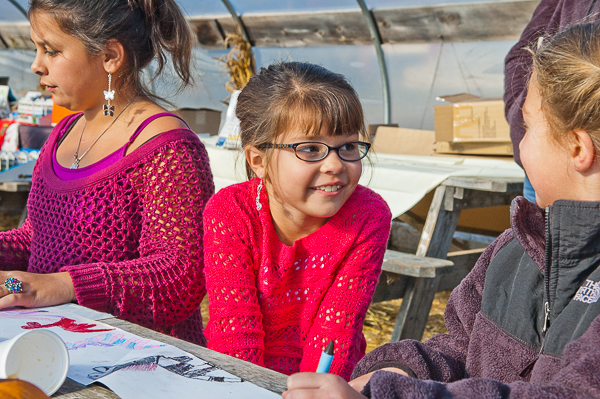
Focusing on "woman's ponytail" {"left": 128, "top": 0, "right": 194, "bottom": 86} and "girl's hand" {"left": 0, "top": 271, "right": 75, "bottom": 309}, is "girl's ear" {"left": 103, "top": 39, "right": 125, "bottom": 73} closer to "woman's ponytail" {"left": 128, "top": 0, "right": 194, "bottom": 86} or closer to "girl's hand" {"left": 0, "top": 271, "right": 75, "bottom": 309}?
"woman's ponytail" {"left": 128, "top": 0, "right": 194, "bottom": 86}

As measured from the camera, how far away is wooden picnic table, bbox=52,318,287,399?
2.59 ft

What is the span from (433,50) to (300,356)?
12.0ft

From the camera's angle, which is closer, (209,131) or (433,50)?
(433,50)

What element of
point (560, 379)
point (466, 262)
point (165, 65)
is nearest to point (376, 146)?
point (466, 262)

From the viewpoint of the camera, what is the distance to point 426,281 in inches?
102

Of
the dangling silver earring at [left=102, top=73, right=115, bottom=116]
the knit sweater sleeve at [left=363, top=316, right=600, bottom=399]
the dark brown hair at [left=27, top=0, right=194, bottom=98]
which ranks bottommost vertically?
the knit sweater sleeve at [left=363, top=316, right=600, bottom=399]

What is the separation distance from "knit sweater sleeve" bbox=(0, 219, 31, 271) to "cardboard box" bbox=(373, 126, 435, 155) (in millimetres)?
2802

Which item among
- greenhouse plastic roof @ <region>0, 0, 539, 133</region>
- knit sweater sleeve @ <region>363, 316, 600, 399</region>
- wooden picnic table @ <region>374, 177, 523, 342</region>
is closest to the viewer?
knit sweater sleeve @ <region>363, 316, 600, 399</region>

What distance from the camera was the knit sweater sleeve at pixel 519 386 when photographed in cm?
67

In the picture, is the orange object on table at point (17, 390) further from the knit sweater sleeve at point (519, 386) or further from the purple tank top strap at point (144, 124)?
the purple tank top strap at point (144, 124)

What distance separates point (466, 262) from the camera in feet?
9.36

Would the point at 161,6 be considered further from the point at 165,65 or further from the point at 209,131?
the point at 209,131

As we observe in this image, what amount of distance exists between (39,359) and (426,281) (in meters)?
2.04

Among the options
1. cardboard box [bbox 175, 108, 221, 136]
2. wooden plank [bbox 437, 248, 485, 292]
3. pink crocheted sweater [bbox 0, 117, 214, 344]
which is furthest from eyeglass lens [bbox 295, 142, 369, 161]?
cardboard box [bbox 175, 108, 221, 136]
